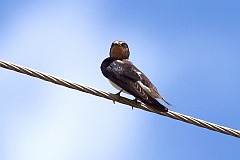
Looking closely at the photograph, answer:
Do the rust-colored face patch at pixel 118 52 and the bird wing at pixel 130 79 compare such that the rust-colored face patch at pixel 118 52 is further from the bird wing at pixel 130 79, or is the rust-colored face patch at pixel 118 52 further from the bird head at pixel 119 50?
the bird wing at pixel 130 79

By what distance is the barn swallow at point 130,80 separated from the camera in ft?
25.7

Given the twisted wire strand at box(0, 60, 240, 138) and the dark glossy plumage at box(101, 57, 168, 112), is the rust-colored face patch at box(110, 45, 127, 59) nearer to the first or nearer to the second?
the dark glossy plumage at box(101, 57, 168, 112)

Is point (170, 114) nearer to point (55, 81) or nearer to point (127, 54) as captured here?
point (55, 81)

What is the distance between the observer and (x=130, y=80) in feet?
27.2

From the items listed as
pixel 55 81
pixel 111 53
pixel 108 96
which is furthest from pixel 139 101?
pixel 111 53

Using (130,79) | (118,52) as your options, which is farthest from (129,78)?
(118,52)

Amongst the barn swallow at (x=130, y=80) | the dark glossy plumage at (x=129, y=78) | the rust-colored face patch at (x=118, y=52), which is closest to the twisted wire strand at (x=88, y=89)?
the barn swallow at (x=130, y=80)

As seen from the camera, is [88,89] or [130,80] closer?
[88,89]

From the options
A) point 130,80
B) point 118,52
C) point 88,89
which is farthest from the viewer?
point 118,52

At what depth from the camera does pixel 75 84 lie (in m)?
6.56

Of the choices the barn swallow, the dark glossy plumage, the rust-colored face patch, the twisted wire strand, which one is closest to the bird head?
the rust-colored face patch

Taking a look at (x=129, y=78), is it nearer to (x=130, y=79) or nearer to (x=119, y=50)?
(x=130, y=79)

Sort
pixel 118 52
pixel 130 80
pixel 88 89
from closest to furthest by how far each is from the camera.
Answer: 1. pixel 88 89
2. pixel 130 80
3. pixel 118 52

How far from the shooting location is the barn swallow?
7.83 metres
